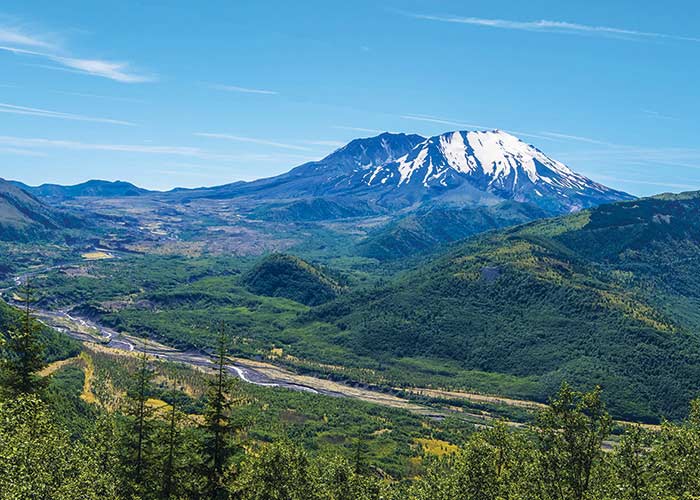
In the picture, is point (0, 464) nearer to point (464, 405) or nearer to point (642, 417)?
point (464, 405)

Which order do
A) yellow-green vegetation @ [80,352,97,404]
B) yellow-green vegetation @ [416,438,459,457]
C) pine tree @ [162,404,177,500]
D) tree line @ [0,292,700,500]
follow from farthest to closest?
yellow-green vegetation @ [80,352,97,404] → yellow-green vegetation @ [416,438,459,457] → pine tree @ [162,404,177,500] → tree line @ [0,292,700,500]

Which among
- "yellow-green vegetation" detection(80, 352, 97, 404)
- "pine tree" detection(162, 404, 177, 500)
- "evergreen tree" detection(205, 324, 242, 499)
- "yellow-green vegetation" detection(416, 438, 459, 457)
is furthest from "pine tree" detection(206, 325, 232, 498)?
"yellow-green vegetation" detection(80, 352, 97, 404)

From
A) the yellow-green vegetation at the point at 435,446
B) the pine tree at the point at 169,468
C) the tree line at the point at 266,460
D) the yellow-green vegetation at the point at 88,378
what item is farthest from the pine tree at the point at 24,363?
the yellow-green vegetation at the point at 435,446

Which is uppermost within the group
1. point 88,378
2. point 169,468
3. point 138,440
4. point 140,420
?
point 140,420

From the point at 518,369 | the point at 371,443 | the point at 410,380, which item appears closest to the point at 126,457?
the point at 371,443

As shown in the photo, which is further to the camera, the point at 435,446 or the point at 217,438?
the point at 435,446

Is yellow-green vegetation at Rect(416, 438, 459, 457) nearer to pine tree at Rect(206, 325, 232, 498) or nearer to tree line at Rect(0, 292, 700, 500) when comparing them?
tree line at Rect(0, 292, 700, 500)

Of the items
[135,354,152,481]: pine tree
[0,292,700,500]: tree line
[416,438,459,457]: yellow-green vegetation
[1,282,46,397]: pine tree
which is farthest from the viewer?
[416,438,459,457]: yellow-green vegetation

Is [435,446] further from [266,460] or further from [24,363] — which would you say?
[24,363]

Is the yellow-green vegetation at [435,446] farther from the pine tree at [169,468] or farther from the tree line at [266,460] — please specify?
the pine tree at [169,468]

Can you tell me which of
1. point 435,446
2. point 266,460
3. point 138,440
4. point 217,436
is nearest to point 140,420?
point 138,440

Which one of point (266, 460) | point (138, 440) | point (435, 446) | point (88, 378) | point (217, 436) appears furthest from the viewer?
point (88, 378)
